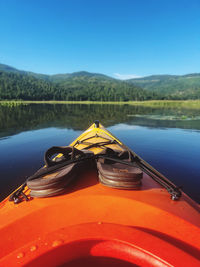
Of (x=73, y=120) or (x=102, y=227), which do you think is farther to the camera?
(x=73, y=120)

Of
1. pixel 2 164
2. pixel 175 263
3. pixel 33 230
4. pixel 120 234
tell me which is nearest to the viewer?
pixel 175 263

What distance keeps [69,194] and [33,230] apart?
24.5 inches

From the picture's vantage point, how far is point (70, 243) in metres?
1.45

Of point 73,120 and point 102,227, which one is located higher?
point 73,120

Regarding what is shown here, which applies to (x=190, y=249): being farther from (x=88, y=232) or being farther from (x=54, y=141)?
(x=54, y=141)

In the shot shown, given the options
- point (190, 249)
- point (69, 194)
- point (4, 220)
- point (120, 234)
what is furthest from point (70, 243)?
point (190, 249)

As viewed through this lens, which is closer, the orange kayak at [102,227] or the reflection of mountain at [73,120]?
the orange kayak at [102,227]

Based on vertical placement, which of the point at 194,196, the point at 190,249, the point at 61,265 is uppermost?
the point at 190,249

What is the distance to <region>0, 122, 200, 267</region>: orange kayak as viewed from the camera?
1380 mm

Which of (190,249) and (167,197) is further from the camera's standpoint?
(167,197)

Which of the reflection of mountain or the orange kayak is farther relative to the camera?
the reflection of mountain

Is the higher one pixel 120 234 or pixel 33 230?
pixel 120 234

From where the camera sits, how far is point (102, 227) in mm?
1630

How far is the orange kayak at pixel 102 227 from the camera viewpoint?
4.53 feet
